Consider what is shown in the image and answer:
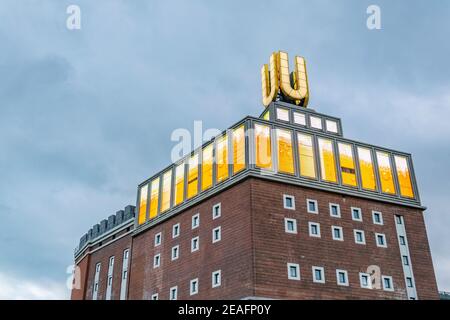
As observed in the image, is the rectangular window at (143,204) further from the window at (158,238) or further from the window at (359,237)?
the window at (359,237)

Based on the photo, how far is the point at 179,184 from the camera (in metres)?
57.1

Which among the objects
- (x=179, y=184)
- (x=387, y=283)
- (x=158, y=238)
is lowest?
(x=387, y=283)

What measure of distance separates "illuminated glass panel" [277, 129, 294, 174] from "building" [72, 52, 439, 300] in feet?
0.39

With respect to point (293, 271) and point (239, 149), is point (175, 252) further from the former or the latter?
point (293, 271)

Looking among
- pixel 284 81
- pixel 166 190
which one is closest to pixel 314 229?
pixel 166 190

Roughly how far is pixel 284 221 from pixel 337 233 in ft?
19.2

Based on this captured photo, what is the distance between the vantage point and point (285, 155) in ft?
167

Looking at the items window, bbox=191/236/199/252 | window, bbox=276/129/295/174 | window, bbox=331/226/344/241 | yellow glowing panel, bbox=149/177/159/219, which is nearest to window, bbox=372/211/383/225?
window, bbox=331/226/344/241

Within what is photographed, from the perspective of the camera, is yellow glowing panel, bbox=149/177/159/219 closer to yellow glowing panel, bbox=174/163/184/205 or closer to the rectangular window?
the rectangular window

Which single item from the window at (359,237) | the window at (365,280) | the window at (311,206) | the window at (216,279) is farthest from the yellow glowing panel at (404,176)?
the window at (216,279)

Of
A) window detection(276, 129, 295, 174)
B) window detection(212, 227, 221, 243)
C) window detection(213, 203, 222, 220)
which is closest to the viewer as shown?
window detection(212, 227, 221, 243)

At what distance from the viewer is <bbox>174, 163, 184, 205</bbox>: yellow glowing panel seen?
5625 cm

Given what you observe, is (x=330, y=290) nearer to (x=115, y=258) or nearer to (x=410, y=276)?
(x=410, y=276)
